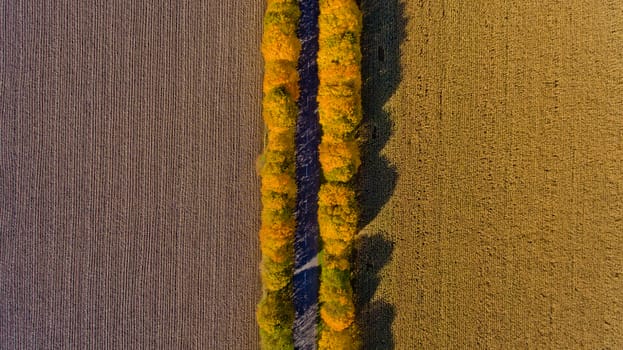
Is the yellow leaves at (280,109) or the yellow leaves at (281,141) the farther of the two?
the yellow leaves at (281,141)

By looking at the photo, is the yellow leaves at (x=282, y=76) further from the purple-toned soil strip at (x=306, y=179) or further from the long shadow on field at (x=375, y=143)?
the long shadow on field at (x=375, y=143)

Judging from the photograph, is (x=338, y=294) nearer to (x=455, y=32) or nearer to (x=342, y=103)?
(x=342, y=103)

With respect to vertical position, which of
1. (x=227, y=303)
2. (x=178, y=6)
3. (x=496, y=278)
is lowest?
(x=227, y=303)

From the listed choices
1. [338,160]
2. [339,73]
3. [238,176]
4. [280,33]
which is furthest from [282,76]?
[238,176]

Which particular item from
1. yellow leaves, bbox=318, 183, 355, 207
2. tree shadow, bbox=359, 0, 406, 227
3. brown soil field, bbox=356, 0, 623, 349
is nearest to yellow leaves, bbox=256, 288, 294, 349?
brown soil field, bbox=356, 0, 623, 349

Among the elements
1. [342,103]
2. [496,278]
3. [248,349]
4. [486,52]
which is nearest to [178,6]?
[342,103]

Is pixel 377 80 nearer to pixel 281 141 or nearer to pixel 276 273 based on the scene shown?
pixel 281 141

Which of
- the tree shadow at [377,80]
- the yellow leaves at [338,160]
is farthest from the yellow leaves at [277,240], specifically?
the tree shadow at [377,80]

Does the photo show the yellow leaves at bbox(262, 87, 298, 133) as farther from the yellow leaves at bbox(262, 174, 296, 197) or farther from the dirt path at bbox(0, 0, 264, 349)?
the yellow leaves at bbox(262, 174, 296, 197)
